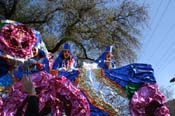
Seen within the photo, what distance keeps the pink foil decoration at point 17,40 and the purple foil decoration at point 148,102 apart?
161 centimetres

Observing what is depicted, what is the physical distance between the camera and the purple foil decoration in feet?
21.9

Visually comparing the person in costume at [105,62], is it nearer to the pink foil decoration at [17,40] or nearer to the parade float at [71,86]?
the parade float at [71,86]

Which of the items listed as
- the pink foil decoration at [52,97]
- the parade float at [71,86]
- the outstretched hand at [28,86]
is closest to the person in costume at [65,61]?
the parade float at [71,86]

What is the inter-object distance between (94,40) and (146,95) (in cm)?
929

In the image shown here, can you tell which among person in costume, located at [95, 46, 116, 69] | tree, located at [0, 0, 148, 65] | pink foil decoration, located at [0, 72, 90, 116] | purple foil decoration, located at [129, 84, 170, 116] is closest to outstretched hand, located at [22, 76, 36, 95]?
pink foil decoration, located at [0, 72, 90, 116]

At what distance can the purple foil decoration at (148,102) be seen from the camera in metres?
6.66

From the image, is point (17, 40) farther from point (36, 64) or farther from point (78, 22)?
point (78, 22)

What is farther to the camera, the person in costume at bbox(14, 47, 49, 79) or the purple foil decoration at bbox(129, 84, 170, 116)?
the purple foil decoration at bbox(129, 84, 170, 116)

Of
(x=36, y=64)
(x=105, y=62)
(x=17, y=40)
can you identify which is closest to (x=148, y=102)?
(x=105, y=62)

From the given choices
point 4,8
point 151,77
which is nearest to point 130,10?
point 4,8

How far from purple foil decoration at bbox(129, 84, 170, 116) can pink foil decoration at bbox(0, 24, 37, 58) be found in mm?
1609

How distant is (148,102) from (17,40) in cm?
205

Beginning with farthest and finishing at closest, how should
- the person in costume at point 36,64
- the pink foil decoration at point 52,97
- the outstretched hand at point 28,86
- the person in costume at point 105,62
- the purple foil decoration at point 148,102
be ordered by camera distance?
the person in costume at point 105,62 < the purple foil decoration at point 148,102 < the person in costume at point 36,64 < the pink foil decoration at point 52,97 < the outstretched hand at point 28,86

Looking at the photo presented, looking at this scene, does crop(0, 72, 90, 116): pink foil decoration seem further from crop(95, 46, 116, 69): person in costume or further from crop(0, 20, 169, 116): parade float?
crop(95, 46, 116, 69): person in costume
